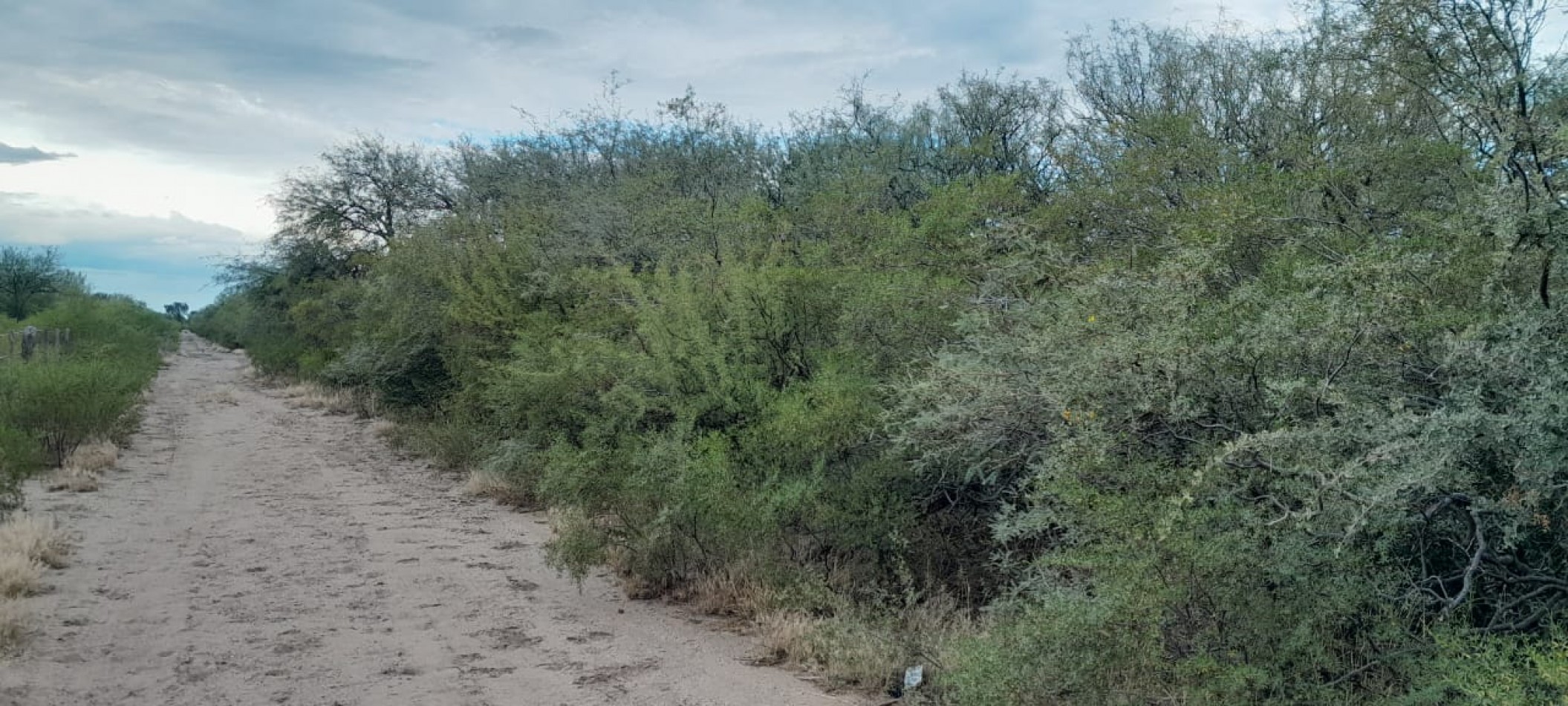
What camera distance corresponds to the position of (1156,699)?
5.32m

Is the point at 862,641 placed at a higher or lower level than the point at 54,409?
lower

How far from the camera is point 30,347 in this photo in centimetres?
2288

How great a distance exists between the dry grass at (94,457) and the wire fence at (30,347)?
523cm

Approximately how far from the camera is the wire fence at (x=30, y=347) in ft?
71.1

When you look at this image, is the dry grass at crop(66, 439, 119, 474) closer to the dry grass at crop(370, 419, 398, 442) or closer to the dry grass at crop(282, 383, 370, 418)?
the dry grass at crop(370, 419, 398, 442)

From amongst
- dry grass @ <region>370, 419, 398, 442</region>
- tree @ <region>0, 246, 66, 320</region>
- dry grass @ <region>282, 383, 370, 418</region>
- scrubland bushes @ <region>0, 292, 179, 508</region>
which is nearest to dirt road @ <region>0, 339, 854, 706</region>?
scrubland bushes @ <region>0, 292, 179, 508</region>

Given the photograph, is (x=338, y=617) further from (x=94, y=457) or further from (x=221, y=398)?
(x=221, y=398)

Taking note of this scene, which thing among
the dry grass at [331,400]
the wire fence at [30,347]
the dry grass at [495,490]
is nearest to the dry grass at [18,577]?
the dry grass at [495,490]

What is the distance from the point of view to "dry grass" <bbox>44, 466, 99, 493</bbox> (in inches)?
555

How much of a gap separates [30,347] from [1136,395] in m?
25.0

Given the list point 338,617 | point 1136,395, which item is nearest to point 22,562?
point 338,617

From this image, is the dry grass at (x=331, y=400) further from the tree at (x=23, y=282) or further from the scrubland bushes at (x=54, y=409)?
the tree at (x=23, y=282)

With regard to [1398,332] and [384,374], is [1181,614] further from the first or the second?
[384,374]

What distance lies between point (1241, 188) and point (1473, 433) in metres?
3.97
